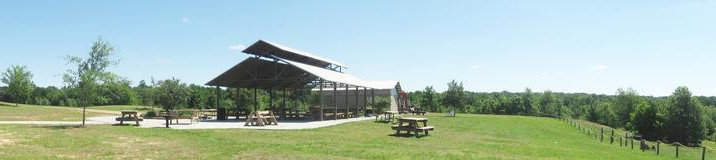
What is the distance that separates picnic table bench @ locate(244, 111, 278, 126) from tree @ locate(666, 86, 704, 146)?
43.3 m

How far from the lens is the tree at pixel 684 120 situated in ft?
169

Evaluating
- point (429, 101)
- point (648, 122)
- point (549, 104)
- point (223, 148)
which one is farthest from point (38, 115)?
point (549, 104)

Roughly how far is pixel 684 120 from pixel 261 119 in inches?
1843

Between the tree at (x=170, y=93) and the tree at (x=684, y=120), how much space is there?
4553cm

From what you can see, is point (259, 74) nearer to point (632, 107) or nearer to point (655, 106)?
point (655, 106)

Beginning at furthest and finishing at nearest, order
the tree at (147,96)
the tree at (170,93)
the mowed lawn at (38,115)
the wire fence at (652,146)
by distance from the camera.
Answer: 1. the tree at (147,96)
2. the tree at (170,93)
3. the mowed lawn at (38,115)
4. the wire fence at (652,146)

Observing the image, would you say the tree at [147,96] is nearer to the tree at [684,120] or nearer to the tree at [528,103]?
the tree at [684,120]

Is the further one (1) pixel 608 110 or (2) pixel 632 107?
(1) pixel 608 110

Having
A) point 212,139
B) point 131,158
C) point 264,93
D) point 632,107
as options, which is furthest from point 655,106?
point 131,158

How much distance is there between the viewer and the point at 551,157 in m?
13.7

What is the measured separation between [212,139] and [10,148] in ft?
16.2

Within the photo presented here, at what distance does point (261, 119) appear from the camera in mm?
22656

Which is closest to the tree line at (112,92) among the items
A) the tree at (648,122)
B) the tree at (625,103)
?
the tree at (648,122)

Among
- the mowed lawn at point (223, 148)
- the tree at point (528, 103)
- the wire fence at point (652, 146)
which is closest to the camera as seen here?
the mowed lawn at point (223, 148)
